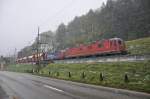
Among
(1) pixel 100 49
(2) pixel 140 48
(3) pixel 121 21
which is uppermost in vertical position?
(3) pixel 121 21

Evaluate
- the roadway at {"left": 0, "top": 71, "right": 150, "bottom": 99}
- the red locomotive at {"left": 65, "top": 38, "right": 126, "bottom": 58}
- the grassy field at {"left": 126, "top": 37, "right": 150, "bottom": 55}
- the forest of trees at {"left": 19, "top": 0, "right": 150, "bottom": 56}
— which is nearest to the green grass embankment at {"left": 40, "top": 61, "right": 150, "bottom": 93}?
the roadway at {"left": 0, "top": 71, "right": 150, "bottom": 99}

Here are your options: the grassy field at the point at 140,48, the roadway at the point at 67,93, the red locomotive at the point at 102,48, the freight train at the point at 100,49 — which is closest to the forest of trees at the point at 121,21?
the grassy field at the point at 140,48

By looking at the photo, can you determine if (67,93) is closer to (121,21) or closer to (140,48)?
(140,48)

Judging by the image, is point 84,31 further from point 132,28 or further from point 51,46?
point 132,28

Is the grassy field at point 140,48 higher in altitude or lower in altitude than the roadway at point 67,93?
higher

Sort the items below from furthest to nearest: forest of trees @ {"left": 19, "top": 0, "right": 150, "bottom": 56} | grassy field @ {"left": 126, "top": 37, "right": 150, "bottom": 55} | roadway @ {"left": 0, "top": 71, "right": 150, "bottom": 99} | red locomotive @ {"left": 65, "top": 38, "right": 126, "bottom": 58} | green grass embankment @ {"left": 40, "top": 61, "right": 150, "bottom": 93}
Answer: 1. forest of trees @ {"left": 19, "top": 0, "right": 150, "bottom": 56}
2. grassy field @ {"left": 126, "top": 37, "right": 150, "bottom": 55}
3. red locomotive @ {"left": 65, "top": 38, "right": 126, "bottom": 58}
4. green grass embankment @ {"left": 40, "top": 61, "right": 150, "bottom": 93}
5. roadway @ {"left": 0, "top": 71, "right": 150, "bottom": 99}

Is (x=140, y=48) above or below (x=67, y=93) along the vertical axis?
above

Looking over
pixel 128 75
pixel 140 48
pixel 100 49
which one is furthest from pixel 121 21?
pixel 128 75

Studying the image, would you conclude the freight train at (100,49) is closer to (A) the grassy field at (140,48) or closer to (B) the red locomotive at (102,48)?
(B) the red locomotive at (102,48)

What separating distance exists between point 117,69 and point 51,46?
4312 inches

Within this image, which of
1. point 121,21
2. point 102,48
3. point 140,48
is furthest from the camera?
point 121,21

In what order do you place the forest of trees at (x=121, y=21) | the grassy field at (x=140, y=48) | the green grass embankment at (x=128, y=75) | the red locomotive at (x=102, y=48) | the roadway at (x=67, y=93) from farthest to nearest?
the forest of trees at (x=121, y=21)
the grassy field at (x=140, y=48)
the red locomotive at (x=102, y=48)
the green grass embankment at (x=128, y=75)
the roadway at (x=67, y=93)

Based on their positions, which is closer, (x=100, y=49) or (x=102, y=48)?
(x=102, y=48)

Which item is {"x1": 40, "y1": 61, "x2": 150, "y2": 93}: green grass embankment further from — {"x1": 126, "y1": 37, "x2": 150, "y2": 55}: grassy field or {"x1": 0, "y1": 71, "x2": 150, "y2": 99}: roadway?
{"x1": 126, "y1": 37, "x2": 150, "y2": 55}: grassy field
